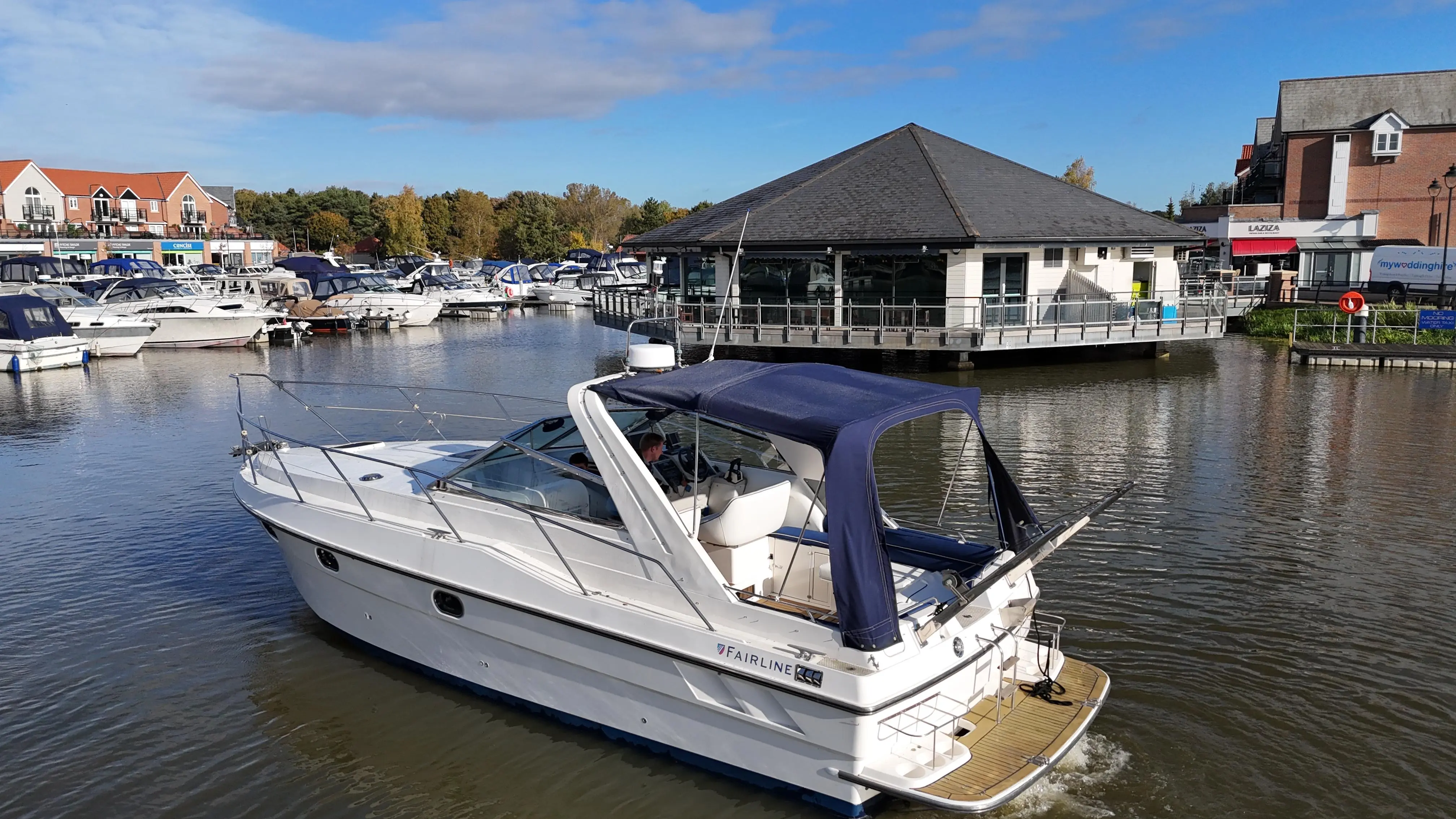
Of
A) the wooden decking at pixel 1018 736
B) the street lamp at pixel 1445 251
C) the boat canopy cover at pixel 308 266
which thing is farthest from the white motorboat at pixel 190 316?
the street lamp at pixel 1445 251

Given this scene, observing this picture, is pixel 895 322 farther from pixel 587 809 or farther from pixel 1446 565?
pixel 587 809

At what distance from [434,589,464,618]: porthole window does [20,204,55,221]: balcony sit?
265ft

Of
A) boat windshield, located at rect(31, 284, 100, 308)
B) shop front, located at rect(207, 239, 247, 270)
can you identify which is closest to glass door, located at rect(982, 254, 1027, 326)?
boat windshield, located at rect(31, 284, 100, 308)

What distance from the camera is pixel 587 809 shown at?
245 inches

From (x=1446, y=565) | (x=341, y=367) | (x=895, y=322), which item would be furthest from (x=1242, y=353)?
(x=341, y=367)

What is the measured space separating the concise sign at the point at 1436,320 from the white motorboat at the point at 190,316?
35.9 meters

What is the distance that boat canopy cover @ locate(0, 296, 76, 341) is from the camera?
26.6 metres

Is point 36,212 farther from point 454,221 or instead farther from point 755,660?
point 755,660

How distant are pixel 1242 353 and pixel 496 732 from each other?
26.6 meters

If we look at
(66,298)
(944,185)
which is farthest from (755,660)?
(66,298)

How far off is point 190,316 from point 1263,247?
46.2 metres

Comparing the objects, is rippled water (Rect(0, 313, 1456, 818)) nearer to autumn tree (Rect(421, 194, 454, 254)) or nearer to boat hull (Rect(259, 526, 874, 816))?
boat hull (Rect(259, 526, 874, 816))

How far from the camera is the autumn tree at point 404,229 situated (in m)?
89.2

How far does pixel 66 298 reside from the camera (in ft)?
109
